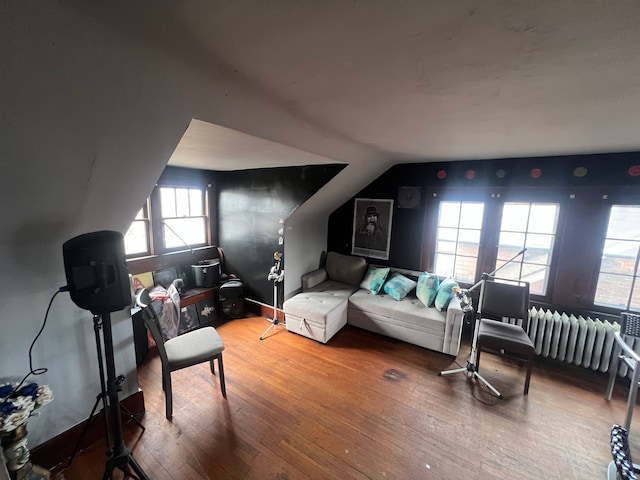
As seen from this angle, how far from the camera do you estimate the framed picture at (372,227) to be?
12.2 feet

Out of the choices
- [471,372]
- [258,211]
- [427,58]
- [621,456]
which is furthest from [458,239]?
[427,58]

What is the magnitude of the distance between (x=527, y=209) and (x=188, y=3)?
3.50 metres

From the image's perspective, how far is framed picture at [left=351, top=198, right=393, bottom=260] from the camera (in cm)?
373

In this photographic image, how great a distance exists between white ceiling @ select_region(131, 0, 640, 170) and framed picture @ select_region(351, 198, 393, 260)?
197cm

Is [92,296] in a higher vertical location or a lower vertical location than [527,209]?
lower

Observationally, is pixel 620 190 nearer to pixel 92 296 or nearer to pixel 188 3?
pixel 188 3

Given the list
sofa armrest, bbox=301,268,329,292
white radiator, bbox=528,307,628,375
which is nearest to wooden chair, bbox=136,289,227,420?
sofa armrest, bbox=301,268,329,292

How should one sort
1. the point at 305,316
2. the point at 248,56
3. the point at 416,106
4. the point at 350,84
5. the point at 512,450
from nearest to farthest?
the point at 248,56
the point at 350,84
the point at 416,106
the point at 512,450
the point at 305,316

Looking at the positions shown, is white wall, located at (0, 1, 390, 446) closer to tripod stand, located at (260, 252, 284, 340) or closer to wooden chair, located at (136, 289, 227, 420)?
wooden chair, located at (136, 289, 227, 420)

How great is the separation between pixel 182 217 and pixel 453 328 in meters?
3.68

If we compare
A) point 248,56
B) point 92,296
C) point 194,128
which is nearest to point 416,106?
point 248,56

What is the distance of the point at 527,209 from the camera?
2.86 meters

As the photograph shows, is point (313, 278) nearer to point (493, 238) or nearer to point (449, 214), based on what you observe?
point (449, 214)

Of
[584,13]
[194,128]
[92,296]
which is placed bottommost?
[92,296]
